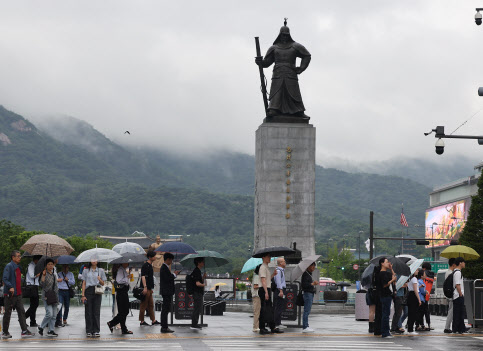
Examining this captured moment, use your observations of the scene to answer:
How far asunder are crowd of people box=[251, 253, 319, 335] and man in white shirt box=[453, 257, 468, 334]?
12.9 feet

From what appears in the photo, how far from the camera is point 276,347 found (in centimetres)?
1855

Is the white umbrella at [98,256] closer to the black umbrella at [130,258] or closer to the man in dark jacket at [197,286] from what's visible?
the black umbrella at [130,258]

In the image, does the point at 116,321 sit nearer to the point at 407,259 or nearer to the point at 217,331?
the point at 217,331

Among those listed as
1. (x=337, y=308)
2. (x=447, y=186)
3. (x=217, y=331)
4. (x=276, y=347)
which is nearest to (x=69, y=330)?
(x=217, y=331)

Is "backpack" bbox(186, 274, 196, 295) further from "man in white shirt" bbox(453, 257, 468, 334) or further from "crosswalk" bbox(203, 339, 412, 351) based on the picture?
"man in white shirt" bbox(453, 257, 468, 334)

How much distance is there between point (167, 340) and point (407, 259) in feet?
29.0

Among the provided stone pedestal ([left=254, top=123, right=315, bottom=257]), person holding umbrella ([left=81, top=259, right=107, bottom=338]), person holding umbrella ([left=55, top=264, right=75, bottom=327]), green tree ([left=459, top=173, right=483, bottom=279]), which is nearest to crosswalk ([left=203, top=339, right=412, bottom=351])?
person holding umbrella ([left=81, top=259, right=107, bottom=338])

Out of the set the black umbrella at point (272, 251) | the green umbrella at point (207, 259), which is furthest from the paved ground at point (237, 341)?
the black umbrella at point (272, 251)

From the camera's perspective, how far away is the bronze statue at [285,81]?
136 ft

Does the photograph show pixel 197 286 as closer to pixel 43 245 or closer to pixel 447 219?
pixel 43 245

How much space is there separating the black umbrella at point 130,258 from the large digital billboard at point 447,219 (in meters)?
123

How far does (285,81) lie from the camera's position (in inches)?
1631

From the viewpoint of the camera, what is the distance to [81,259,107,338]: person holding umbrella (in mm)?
21969

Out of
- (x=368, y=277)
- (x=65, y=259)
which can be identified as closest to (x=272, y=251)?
(x=368, y=277)
